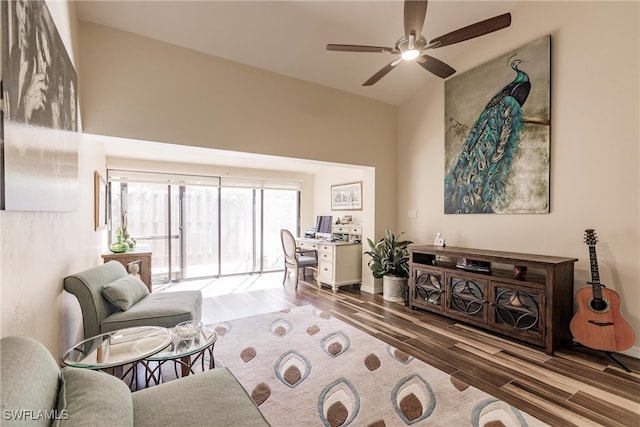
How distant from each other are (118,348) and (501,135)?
3.98 m

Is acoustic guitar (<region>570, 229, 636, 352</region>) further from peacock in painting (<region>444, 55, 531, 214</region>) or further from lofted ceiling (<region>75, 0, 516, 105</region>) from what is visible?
lofted ceiling (<region>75, 0, 516, 105</region>)

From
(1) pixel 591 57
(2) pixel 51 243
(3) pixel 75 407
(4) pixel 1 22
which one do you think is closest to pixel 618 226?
(1) pixel 591 57

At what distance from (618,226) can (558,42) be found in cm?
186

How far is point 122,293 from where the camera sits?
7.43 feet

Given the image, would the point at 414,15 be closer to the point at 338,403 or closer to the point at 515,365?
the point at 338,403

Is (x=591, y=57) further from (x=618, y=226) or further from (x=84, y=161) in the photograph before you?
(x=84, y=161)

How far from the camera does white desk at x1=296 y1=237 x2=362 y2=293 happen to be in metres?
4.72

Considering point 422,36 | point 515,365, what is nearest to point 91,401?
point 515,365

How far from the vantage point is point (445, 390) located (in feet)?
6.72

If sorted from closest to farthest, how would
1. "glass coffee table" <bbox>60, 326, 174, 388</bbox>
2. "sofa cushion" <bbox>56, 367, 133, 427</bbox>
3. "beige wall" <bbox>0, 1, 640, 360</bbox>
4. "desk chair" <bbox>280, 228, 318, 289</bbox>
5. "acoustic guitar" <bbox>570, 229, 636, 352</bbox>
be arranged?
"sofa cushion" <bbox>56, 367, 133, 427</bbox>
"glass coffee table" <bbox>60, 326, 174, 388</bbox>
"acoustic guitar" <bbox>570, 229, 636, 352</bbox>
"beige wall" <bbox>0, 1, 640, 360</bbox>
"desk chair" <bbox>280, 228, 318, 289</bbox>

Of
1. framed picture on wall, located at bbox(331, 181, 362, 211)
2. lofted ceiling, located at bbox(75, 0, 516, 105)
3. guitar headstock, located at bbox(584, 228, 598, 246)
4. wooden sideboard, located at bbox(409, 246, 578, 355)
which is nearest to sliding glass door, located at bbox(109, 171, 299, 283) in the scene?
framed picture on wall, located at bbox(331, 181, 362, 211)

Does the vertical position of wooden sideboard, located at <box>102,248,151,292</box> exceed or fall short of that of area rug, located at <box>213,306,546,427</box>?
it exceeds it

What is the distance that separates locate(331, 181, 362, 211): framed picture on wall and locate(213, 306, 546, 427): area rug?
2679 mm

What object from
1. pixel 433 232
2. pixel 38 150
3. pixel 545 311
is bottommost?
→ pixel 545 311
